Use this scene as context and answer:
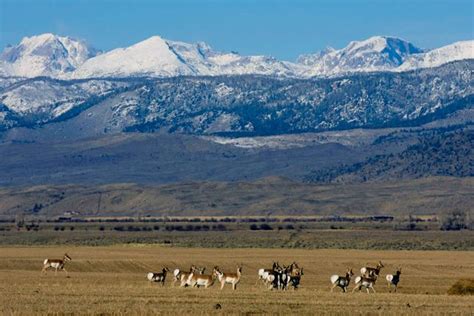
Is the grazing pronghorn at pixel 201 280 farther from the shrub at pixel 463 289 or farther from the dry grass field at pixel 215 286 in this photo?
the shrub at pixel 463 289

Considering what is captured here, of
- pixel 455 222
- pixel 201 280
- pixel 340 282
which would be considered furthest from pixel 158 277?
pixel 455 222

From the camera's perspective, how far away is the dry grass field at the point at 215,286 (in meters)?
45.8

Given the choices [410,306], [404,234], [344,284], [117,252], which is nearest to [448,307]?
[410,306]

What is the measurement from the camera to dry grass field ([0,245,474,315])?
4575cm

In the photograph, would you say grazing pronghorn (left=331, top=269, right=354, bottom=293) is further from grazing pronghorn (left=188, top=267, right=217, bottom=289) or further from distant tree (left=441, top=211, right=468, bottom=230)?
distant tree (left=441, top=211, right=468, bottom=230)

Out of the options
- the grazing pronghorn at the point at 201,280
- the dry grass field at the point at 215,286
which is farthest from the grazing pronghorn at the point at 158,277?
the grazing pronghorn at the point at 201,280

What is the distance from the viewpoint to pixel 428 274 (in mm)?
74625

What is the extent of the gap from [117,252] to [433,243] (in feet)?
110

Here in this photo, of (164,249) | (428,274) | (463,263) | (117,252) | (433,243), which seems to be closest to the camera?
(428,274)

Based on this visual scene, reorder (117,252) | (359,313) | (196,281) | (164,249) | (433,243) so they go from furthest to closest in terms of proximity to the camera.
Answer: (433,243), (164,249), (117,252), (196,281), (359,313)

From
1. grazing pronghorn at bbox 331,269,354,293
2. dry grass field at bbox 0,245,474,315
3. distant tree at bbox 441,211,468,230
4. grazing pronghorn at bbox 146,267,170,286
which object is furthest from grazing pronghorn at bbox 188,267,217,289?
distant tree at bbox 441,211,468,230

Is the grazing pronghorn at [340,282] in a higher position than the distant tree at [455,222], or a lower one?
lower

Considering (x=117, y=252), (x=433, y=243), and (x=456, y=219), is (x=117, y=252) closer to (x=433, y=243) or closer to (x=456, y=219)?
(x=433, y=243)

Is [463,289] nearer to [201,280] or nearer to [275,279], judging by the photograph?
[275,279]
